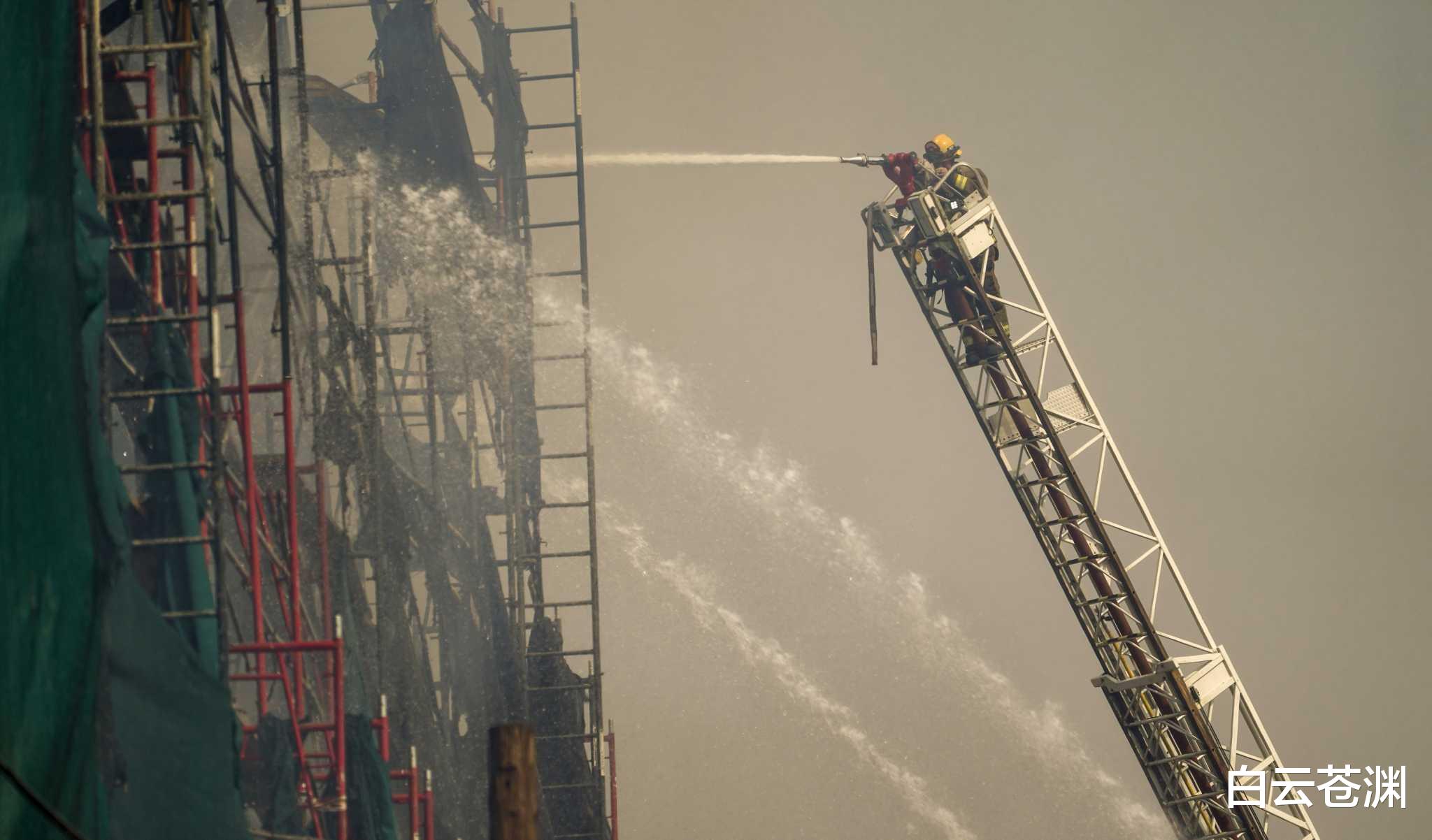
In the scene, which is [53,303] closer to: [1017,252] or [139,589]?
[139,589]

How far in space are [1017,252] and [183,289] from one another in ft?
34.3

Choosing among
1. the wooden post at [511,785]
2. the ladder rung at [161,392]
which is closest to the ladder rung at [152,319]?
the ladder rung at [161,392]

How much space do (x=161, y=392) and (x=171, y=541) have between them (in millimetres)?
1071

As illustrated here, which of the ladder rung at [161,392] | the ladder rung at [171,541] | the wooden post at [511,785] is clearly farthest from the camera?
the ladder rung at [161,392]

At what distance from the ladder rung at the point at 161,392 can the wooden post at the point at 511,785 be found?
369 centimetres

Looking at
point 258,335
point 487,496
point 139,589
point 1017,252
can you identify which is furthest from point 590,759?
point 139,589

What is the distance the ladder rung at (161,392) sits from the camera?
37.0 ft

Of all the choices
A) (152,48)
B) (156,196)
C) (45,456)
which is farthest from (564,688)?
(45,456)

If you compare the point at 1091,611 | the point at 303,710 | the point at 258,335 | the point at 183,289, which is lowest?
the point at 303,710

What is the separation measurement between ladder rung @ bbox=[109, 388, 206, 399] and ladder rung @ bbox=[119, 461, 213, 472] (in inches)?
19.3

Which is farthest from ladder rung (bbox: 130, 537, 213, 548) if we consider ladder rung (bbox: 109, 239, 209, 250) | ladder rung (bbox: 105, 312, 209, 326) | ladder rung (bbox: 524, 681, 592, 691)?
ladder rung (bbox: 524, 681, 592, 691)

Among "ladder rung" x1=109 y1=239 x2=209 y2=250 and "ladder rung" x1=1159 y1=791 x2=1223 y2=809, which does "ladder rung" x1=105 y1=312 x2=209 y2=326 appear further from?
"ladder rung" x1=1159 y1=791 x2=1223 y2=809

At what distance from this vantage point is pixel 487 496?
2512 cm

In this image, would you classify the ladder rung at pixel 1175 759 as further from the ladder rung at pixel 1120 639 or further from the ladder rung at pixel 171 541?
the ladder rung at pixel 171 541
